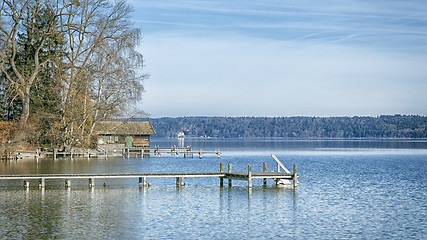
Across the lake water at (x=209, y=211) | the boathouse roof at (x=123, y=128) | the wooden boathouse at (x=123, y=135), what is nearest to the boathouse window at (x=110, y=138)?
the wooden boathouse at (x=123, y=135)

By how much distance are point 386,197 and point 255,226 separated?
13643 mm

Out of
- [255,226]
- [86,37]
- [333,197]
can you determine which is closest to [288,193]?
[333,197]

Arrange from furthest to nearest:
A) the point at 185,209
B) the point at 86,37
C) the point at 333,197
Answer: the point at 86,37
the point at 333,197
the point at 185,209

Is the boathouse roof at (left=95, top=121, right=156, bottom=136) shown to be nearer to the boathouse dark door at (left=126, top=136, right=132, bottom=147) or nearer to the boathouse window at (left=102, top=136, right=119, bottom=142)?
the boathouse dark door at (left=126, top=136, right=132, bottom=147)

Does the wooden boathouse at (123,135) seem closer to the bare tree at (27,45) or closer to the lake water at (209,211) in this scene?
the bare tree at (27,45)

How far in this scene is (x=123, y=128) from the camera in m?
81.5

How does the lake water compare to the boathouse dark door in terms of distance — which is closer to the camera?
the lake water

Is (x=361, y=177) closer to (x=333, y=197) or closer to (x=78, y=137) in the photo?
(x=333, y=197)

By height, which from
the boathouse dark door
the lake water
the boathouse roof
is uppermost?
the boathouse roof

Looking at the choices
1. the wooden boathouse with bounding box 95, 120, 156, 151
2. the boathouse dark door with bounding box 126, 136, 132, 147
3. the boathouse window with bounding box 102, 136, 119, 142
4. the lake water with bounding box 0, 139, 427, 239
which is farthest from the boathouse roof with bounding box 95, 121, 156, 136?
the lake water with bounding box 0, 139, 427, 239

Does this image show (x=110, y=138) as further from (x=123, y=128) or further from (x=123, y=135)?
(x=123, y=128)

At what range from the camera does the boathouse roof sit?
77312mm

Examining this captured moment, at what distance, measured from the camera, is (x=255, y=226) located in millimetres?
23656

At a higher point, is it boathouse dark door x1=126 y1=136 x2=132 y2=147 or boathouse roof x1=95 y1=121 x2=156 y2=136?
boathouse roof x1=95 y1=121 x2=156 y2=136
